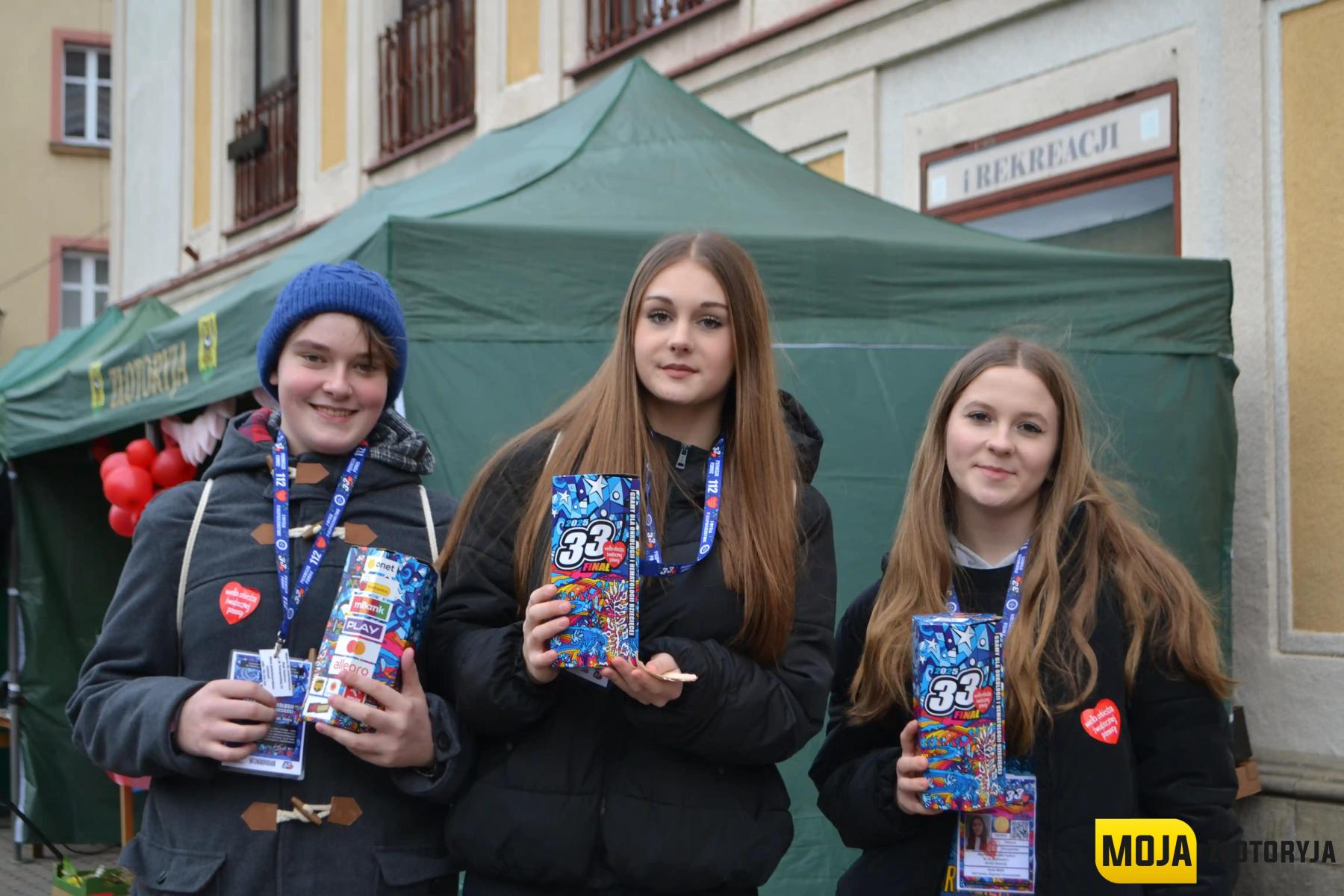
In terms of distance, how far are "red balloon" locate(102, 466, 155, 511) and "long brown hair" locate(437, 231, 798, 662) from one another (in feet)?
14.2

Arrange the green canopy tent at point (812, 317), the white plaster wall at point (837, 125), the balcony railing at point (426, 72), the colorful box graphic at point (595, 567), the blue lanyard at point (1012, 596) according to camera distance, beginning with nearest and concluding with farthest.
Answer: the colorful box graphic at point (595, 567)
the blue lanyard at point (1012, 596)
the green canopy tent at point (812, 317)
the white plaster wall at point (837, 125)
the balcony railing at point (426, 72)

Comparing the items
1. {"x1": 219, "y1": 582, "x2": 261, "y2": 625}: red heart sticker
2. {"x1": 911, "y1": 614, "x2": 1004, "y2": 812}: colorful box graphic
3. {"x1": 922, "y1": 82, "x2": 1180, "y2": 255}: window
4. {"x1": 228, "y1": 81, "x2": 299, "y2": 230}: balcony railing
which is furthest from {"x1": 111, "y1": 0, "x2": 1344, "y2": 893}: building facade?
{"x1": 219, "y1": 582, "x2": 261, "y2": 625}: red heart sticker

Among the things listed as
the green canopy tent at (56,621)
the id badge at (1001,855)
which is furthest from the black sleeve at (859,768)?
the green canopy tent at (56,621)

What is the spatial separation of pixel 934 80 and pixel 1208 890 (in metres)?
5.42

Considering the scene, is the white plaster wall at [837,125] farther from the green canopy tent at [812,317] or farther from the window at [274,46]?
the window at [274,46]

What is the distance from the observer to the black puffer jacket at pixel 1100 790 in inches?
88.9

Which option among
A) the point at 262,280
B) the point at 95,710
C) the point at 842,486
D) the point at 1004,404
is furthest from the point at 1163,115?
the point at 95,710

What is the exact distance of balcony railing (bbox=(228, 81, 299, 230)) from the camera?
13.2 meters

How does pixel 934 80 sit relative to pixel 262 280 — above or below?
above

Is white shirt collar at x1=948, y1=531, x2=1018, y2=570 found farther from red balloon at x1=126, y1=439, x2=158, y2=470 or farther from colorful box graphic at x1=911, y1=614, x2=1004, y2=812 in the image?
red balloon at x1=126, y1=439, x2=158, y2=470

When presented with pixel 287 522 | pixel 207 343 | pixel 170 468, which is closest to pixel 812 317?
pixel 207 343

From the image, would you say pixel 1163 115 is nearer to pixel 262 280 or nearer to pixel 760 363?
pixel 262 280

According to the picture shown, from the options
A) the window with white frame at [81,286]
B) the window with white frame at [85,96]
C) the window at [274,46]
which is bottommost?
the window with white frame at [81,286]

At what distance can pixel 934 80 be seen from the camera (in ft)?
23.3
